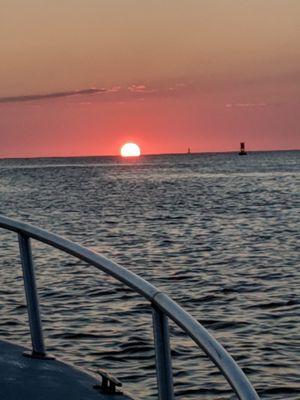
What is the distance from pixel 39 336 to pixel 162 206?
55.4m

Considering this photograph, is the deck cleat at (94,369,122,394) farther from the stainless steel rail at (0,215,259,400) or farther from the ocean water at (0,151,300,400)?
the ocean water at (0,151,300,400)

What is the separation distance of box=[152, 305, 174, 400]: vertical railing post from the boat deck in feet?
2.41

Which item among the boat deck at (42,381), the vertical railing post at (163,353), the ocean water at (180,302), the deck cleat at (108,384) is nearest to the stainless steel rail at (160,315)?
the vertical railing post at (163,353)

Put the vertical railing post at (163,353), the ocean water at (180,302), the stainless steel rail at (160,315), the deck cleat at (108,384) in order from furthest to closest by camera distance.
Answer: the ocean water at (180,302) < the deck cleat at (108,384) < the vertical railing post at (163,353) < the stainless steel rail at (160,315)

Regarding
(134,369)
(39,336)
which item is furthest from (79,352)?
(39,336)

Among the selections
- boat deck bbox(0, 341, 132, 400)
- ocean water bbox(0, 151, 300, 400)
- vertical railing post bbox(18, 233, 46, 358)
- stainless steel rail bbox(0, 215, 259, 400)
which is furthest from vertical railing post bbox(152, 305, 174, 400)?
ocean water bbox(0, 151, 300, 400)

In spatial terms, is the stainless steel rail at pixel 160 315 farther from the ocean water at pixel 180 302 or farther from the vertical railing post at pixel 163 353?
the ocean water at pixel 180 302

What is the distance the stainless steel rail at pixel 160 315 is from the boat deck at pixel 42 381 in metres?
0.27

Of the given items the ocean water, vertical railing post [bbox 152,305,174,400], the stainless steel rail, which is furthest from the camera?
the ocean water

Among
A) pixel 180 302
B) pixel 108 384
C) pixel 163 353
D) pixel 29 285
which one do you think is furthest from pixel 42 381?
pixel 180 302

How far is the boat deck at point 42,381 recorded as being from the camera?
11.0ft

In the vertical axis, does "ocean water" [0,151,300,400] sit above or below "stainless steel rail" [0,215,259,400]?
below

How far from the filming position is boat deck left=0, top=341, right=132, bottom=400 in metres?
3.35

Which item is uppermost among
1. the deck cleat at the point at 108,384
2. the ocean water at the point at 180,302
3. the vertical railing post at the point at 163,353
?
the vertical railing post at the point at 163,353
